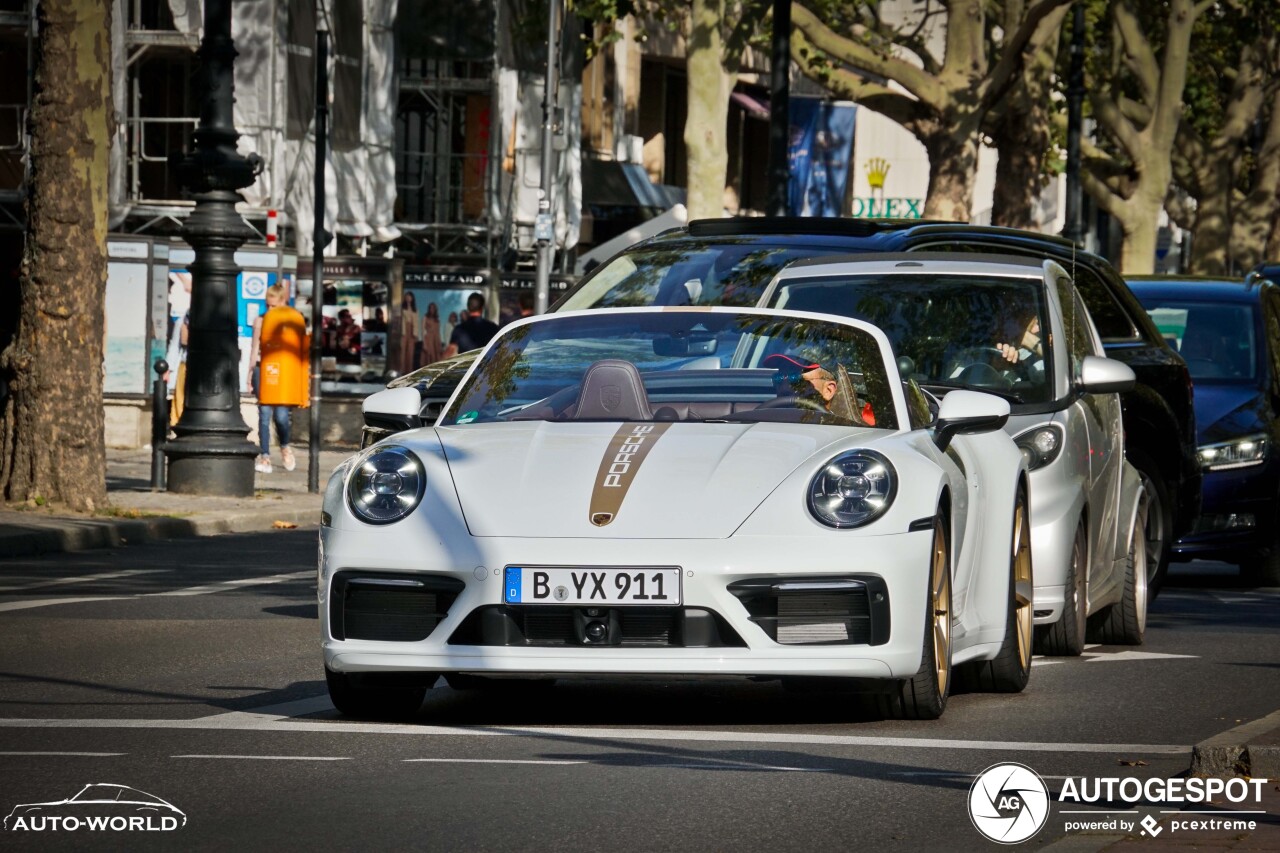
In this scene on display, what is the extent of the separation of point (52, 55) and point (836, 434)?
466 inches

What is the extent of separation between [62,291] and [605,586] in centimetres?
1182

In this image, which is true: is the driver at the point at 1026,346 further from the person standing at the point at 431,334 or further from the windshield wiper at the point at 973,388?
the person standing at the point at 431,334

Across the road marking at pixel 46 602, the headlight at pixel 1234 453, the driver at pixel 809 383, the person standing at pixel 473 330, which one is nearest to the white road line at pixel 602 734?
the driver at pixel 809 383

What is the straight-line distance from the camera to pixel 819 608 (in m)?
7.61

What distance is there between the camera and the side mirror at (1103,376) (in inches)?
402

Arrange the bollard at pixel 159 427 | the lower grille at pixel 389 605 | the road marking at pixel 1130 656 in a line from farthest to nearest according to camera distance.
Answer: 1. the bollard at pixel 159 427
2. the road marking at pixel 1130 656
3. the lower grille at pixel 389 605

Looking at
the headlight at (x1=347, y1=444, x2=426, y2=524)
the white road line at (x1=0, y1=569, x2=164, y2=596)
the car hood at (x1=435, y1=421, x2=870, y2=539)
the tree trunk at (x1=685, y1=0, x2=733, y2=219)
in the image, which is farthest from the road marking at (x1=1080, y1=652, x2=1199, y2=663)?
the tree trunk at (x1=685, y1=0, x2=733, y2=219)

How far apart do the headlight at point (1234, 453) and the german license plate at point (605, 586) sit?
333 inches

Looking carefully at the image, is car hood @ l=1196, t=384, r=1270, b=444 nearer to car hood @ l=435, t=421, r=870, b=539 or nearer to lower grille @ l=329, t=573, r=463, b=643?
car hood @ l=435, t=421, r=870, b=539

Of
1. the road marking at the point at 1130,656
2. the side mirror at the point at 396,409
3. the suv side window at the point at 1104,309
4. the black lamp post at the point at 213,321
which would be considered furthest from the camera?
the black lamp post at the point at 213,321

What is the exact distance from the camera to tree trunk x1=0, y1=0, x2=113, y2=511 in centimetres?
1839

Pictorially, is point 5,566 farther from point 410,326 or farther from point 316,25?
point 316,25

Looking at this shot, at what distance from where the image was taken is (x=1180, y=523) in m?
13.9

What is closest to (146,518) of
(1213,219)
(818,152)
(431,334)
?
(431,334)
